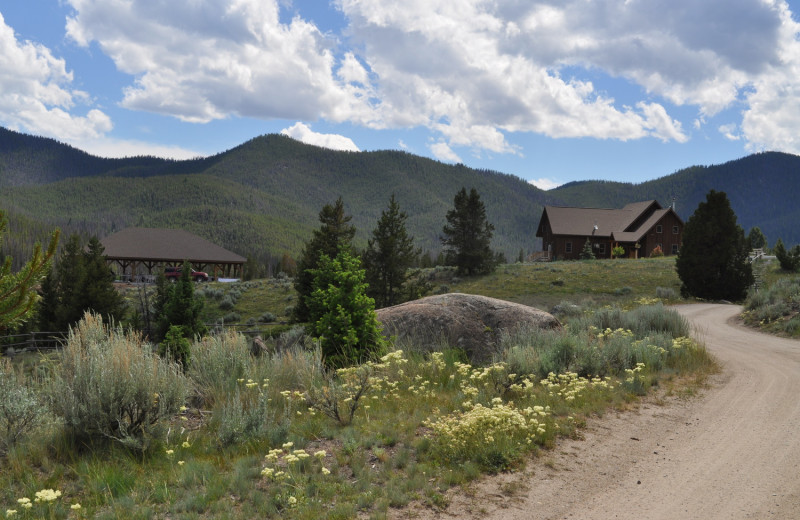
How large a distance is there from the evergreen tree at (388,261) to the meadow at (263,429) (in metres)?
19.9

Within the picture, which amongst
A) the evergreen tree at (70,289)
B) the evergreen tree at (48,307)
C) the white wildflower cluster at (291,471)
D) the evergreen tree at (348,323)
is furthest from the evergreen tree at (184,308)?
the evergreen tree at (48,307)

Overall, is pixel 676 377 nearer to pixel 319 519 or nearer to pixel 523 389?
pixel 523 389

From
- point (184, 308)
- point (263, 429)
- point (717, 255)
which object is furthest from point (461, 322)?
point (717, 255)

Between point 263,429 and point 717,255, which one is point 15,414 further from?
point 717,255

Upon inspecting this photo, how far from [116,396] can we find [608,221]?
64.9 meters

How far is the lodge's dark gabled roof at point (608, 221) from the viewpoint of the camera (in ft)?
200

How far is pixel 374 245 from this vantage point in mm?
31859

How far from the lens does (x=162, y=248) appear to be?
60.8 meters

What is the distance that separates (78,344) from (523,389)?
6246 mm

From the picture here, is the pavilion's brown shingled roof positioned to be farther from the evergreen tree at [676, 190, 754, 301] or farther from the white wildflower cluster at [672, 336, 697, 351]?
the white wildflower cluster at [672, 336, 697, 351]

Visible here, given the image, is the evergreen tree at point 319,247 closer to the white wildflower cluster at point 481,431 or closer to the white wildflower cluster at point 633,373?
the white wildflower cluster at point 633,373

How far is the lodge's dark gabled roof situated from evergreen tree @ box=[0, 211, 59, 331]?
6064cm

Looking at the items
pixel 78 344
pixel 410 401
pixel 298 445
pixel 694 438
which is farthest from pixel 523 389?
pixel 78 344

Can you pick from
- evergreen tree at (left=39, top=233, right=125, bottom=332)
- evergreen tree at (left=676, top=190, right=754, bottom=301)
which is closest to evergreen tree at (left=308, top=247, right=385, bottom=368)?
evergreen tree at (left=676, top=190, right=754, bottom=301)
